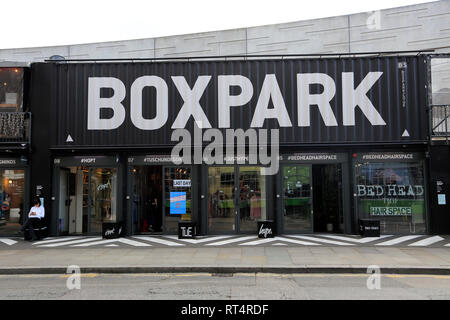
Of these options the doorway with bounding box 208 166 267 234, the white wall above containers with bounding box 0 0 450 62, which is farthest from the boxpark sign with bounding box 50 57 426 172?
the white wall above containers with bounding box 0 0 450 62

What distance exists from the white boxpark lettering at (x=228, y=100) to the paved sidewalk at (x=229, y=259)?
15.3 ft

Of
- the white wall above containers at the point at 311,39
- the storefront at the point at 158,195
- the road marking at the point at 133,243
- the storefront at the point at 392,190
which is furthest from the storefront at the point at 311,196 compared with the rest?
the white wall above containers at the point at 311,39

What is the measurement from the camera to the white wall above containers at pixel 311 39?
22.3m

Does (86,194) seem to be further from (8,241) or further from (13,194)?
(8,241)

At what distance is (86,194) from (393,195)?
1149 centimetres

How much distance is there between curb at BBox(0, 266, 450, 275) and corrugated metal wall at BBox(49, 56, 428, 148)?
561 cm

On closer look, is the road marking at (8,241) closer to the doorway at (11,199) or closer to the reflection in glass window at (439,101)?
the doorway at (11,199)

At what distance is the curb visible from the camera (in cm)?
789

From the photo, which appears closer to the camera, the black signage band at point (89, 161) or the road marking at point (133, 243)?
the road marking at point (133, 243)

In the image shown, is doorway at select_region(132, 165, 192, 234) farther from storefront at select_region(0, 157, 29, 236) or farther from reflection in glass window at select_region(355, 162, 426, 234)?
reflection in glass window at select_region(355, 162, 426, 234)

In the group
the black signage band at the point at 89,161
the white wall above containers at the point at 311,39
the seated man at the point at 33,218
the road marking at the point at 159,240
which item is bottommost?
the road marking at the point at 159,240

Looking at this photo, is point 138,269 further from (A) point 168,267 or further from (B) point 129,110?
(B) point 129,110
